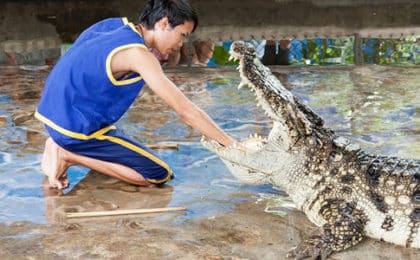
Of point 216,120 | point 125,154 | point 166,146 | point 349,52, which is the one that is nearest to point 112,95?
point 125,154

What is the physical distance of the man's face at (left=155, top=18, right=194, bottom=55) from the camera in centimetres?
373

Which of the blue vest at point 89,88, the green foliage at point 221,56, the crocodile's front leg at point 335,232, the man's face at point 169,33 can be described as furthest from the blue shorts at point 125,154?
the green foliage at point 221,56

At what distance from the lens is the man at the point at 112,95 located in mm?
3668

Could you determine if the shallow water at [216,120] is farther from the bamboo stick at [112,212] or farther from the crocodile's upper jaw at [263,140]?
the crocodile's upper jaw at [263,140]

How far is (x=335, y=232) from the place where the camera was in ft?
11.2

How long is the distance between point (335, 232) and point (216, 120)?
2.38 meters

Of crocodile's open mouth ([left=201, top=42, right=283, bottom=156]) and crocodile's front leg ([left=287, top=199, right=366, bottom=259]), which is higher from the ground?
crocodile's open mouth ([left=201, top=42, right=283, bottom=156])

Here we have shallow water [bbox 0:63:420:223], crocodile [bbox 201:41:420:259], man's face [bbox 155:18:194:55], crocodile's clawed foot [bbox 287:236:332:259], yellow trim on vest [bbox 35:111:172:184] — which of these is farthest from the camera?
shallow water [bbox 0:63:420:223]

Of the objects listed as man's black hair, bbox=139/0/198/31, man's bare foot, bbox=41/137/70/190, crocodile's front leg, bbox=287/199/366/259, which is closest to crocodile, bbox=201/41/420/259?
crocodile's front leg, bbox=287/199/366/259

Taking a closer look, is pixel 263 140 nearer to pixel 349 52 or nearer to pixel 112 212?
pixel 112 212

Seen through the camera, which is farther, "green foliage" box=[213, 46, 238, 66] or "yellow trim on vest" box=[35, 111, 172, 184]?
"green foliage" box=[213, 46, 238, 66]

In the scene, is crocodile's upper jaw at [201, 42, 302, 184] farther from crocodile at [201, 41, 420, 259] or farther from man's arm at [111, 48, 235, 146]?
man's arm at [111, 48, 235, 146]

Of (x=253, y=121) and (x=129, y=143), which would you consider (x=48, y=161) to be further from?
(x=253, y=121)

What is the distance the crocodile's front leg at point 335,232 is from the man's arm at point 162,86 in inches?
28.9
